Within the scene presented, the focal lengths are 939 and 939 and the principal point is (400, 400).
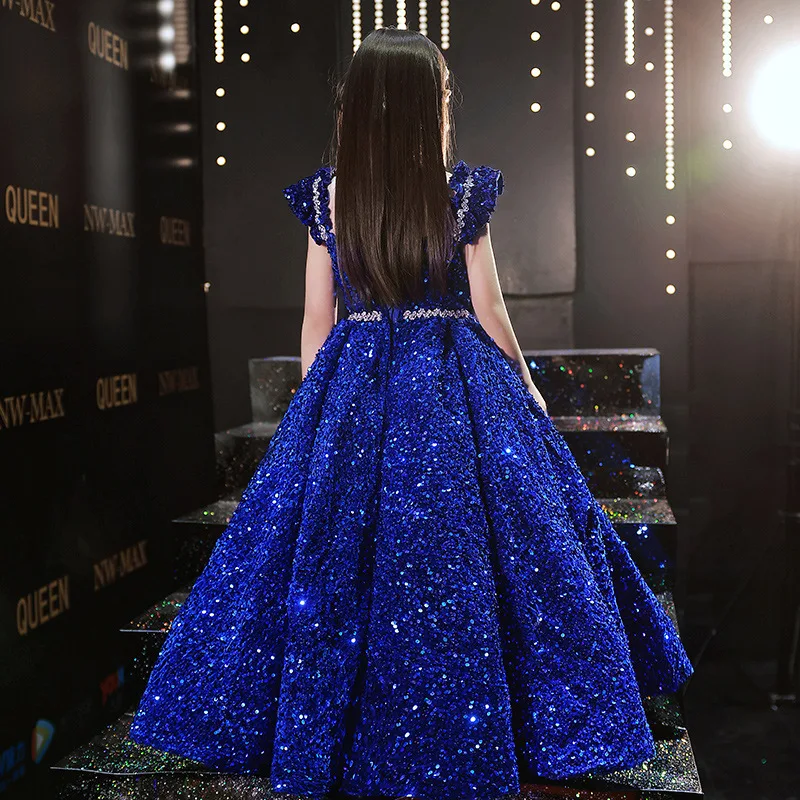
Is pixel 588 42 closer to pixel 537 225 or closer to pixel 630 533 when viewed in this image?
pixel 537 225

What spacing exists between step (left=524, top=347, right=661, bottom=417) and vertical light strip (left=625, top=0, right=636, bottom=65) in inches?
43.3

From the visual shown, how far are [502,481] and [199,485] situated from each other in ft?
6.27

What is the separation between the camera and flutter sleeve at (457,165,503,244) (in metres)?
1.88

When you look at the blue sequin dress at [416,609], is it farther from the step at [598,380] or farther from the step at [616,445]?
the step at [598,380]

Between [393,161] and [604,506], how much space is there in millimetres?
1261

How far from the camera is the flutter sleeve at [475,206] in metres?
1.88

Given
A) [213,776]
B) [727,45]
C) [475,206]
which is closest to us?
[213,776]

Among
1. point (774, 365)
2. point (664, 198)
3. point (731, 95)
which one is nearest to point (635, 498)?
point (774, 365)

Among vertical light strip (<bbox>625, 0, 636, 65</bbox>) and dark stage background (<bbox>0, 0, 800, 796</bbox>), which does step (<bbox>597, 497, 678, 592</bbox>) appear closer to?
dark stage background (<bbox>0, 0, 800, 796</bbox>)

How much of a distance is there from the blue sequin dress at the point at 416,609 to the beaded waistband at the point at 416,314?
0.06m

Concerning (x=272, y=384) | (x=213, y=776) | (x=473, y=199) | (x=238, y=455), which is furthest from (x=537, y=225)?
(x=213, y=776)

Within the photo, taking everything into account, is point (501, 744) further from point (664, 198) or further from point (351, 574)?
point (664, 198)

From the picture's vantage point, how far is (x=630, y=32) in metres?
3.33

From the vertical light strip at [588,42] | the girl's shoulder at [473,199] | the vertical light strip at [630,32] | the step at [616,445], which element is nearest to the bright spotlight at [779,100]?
the vertical light strip at [630,32]
